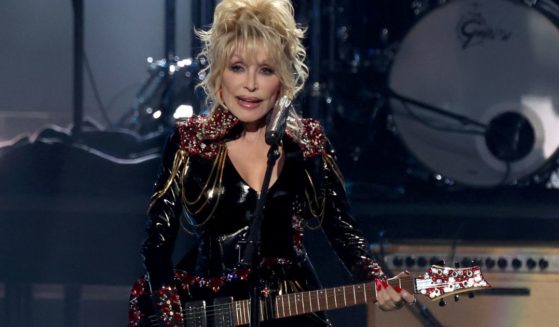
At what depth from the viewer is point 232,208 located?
2.86 metres

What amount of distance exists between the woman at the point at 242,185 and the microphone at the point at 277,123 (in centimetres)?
25

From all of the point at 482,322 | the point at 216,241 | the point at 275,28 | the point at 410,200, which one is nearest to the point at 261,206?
the point at 216,241

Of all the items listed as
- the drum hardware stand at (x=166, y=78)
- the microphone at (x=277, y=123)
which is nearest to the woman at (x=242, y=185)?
the microphone at (x=277, y=123)

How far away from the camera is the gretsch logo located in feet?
15.5

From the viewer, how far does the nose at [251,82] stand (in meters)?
2.83

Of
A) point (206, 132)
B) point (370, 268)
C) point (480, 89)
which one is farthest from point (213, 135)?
point (480, 89)

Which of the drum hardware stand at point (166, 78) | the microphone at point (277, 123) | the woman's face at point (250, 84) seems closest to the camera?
the microphone at point (277, 123)

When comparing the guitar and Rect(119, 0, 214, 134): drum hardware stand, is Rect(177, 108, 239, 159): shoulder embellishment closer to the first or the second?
the guitar

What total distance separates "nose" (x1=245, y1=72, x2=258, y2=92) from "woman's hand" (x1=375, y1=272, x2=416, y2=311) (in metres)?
0.59

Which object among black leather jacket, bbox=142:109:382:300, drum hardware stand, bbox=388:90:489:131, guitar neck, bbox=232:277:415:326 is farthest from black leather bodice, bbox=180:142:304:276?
drum hardware stand, bbox=388:90:489:131

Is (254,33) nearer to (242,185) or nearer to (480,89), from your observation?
(242,185)

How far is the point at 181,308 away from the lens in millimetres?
2793

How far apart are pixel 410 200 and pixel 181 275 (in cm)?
216

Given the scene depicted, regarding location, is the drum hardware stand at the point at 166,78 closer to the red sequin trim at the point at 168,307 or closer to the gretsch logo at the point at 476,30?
the gretsch logo at the point at 476,30
